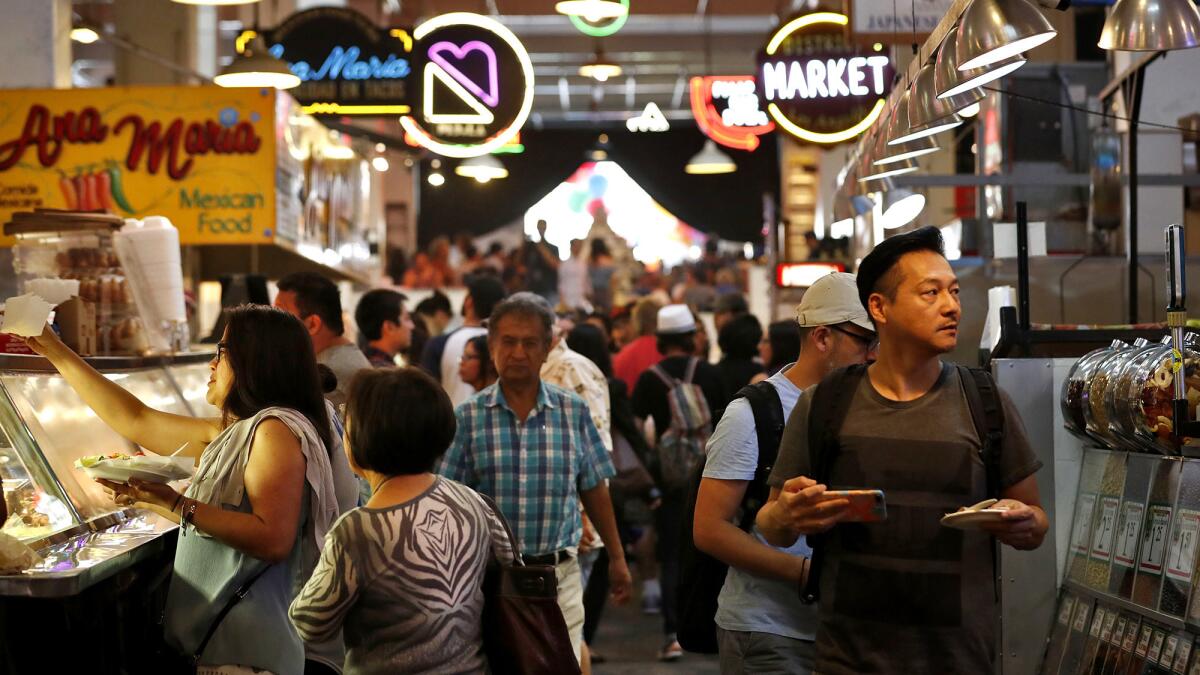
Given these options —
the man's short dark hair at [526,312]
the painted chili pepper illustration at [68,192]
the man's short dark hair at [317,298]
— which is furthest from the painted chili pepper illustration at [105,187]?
the man's short dark hair at [526,312]

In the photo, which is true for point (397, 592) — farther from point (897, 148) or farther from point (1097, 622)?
point (897, 148)

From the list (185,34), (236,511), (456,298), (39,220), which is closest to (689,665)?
(39,220)

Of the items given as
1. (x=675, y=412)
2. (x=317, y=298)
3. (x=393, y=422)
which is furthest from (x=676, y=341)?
(x=393, y=422)

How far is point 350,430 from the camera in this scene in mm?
3723

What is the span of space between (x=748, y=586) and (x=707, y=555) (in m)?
0.20

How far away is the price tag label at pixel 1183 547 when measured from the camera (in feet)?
15.1

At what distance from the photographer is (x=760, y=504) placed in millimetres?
4348

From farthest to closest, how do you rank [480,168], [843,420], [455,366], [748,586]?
[480,168] < [455,366] < [748,586] < [843,420]

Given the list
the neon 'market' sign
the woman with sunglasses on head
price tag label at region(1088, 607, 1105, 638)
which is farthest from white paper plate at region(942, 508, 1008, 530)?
the neon 'market' sign

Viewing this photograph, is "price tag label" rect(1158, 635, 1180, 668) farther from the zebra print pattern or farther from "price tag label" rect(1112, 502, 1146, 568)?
the zebra print pattern

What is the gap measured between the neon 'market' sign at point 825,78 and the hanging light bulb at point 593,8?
1.33 metres

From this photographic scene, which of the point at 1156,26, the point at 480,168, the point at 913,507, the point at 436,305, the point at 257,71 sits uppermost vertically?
the point at 480,168

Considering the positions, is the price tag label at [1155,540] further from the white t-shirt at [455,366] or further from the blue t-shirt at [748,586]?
the white t-shirt at [455,366]

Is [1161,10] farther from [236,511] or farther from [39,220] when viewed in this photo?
[39,220]
